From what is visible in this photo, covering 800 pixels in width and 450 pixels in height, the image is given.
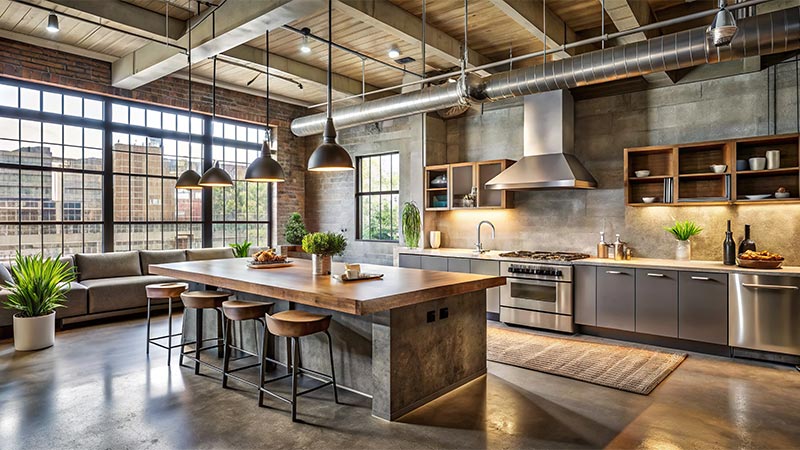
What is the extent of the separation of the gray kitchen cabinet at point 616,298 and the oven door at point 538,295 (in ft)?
1.18

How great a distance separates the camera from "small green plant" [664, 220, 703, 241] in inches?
216

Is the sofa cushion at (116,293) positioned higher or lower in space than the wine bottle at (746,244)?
lower

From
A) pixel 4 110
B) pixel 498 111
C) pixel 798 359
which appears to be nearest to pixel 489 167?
pixel 498 111

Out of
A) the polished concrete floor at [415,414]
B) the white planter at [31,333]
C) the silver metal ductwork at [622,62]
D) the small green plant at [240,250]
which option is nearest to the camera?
the polished concrete floor at [415,414]

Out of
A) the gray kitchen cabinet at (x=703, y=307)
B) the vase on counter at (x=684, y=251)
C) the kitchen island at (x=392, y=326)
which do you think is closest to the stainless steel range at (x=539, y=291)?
the vase on counter at (x=684, y=251)

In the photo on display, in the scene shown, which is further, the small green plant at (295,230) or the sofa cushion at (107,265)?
the small green plant at (295,230)

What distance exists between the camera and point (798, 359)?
4512 millimetres

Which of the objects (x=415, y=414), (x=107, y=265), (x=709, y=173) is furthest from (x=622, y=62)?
(x=107, y=265)

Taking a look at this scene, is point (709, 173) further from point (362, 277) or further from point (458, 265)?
point (362, 277)

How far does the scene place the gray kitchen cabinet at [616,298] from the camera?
532 cm

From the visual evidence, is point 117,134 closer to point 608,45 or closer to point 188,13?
point 188,13

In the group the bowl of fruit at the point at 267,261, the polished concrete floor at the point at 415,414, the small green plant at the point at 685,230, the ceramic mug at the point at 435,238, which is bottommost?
the polished concrete floor at the point at 415,414

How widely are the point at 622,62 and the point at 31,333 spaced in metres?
6.51

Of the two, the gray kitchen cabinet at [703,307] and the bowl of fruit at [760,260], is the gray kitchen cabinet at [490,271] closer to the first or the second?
the gray kitchen cabinet at [703,307]
